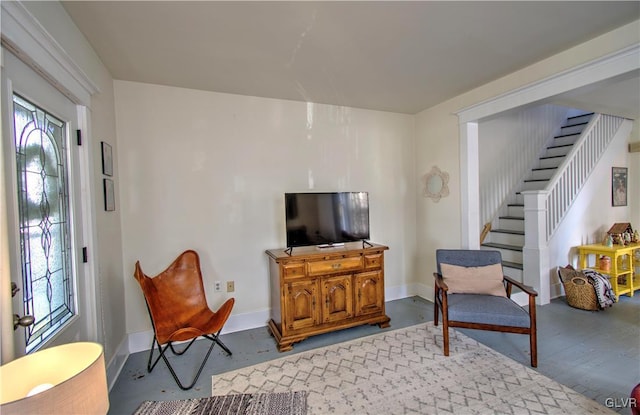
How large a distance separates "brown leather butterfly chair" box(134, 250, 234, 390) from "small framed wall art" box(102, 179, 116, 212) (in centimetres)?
53

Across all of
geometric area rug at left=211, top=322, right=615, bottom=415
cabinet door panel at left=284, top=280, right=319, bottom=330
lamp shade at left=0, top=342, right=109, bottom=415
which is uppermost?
lamp shade at left=0, top=342, right=109, bottom=415

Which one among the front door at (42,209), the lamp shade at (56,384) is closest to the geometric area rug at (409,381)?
the front door at (42,209)

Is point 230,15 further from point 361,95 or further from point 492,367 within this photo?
point 492,367

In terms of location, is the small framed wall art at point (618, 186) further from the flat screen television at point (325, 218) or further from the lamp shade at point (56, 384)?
the lamp shade at point (56, 384)

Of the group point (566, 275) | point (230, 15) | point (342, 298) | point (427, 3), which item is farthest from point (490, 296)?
point (230, 15)

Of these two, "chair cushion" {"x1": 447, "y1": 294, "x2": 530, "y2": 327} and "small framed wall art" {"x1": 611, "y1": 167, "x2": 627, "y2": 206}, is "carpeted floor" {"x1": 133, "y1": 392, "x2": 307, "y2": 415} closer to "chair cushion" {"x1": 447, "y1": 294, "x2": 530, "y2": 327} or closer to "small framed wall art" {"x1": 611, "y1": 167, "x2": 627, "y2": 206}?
"chair cushion" {"x1": 447, "y1": 294, "x2": 530, "y2": 327}

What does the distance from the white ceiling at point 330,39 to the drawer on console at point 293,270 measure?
1.80 metres

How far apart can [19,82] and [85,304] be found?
4.69 ft

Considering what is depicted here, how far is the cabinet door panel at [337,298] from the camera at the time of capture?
298cm

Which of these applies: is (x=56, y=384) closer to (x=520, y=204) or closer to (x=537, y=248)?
(x=537, y=248)

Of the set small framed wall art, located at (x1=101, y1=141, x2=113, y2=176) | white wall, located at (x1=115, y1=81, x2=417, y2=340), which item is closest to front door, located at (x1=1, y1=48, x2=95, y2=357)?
small framed wall art, located at (x1=101, y1=141, x2=113, y2=176)

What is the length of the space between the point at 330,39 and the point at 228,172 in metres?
1.69

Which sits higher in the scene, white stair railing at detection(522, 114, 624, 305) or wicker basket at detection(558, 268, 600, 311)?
white stair railing at detection(522, 114, 624, 305)

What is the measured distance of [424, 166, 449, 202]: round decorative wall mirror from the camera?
A: 371 centimetres
